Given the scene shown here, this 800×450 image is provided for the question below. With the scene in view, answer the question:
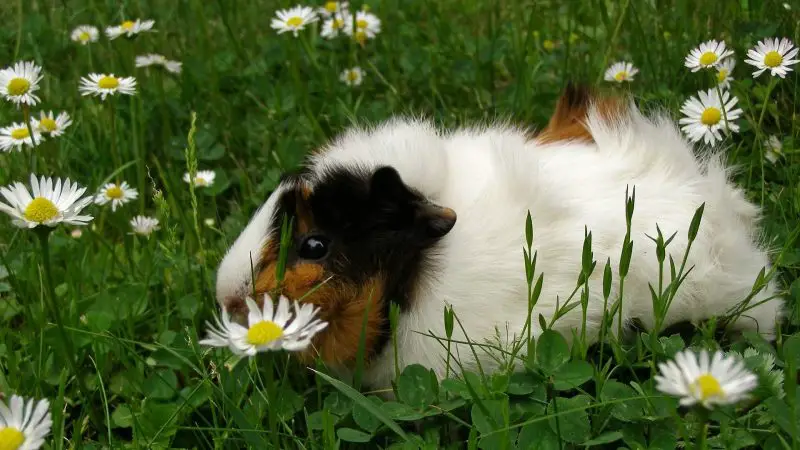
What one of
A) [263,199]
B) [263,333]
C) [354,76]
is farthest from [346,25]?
[263,333]

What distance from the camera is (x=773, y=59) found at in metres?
2.38

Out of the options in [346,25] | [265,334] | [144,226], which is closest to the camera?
[265,334]

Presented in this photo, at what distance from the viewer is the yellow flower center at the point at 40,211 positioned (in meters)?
1.60

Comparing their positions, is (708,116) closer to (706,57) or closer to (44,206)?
(706,57)

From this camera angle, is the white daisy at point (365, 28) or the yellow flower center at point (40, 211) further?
the white daisy at point (365, 28)

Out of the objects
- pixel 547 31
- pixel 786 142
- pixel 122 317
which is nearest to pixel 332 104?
pixel 547 31

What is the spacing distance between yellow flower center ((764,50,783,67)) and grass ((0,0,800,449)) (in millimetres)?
93

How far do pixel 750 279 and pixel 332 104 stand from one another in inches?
79.6

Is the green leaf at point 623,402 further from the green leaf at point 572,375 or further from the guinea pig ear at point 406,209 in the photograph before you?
the guinea pig ear at point 406,209

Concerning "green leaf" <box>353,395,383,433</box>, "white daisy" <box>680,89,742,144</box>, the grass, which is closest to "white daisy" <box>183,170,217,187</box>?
the grass

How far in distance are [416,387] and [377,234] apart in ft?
1.25

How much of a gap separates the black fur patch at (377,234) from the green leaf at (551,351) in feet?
1.12

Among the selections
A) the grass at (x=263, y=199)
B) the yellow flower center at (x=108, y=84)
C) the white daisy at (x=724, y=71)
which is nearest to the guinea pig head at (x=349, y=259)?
the grass at (x=263, y=199)

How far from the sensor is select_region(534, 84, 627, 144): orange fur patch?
2.33m
